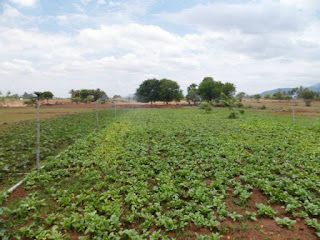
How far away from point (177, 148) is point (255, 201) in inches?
173

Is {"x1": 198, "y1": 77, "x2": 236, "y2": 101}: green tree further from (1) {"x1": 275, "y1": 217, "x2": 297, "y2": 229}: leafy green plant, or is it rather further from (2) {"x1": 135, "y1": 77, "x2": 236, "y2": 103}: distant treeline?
(1) {"x1": 275, "y1": 217, "x2": 297, "y2": 229}: leafy green plant

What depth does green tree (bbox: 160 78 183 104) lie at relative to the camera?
168 feet

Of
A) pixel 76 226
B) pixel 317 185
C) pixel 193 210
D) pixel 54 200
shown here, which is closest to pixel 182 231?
pixel 193 210

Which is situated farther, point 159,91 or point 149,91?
point 149,91

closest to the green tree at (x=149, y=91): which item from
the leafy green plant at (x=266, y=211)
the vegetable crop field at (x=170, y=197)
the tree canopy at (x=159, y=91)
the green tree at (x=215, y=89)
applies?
the tree canopy at (x=159, y=91)

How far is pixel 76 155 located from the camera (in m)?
7.88

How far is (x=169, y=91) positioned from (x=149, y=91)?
5.81 m

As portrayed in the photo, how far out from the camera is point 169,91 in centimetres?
5131

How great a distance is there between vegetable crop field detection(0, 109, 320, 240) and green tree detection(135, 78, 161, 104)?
45.6 meters

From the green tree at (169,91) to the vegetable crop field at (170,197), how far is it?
43.8m

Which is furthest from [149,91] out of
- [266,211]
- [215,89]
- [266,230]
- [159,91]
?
[266,230]

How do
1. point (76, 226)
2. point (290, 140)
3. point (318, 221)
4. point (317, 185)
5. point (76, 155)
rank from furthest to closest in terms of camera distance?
point (290, 140), point (76, 155), point (317, 185), point (318, 221), point (76, 226)

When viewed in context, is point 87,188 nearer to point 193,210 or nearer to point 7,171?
point 193,210

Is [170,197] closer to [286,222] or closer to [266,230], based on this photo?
[266,230]
